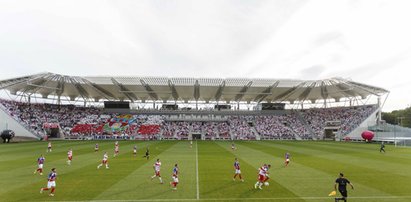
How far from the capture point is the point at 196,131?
71.7 meters

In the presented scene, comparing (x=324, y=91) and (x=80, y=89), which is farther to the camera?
(x=324, y=91)

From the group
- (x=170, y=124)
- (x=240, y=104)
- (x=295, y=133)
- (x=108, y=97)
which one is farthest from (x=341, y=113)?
(x=108, y=97)

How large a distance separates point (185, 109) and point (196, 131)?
1173 cm

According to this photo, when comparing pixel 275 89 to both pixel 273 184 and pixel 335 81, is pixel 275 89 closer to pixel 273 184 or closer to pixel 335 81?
pixel 335 81

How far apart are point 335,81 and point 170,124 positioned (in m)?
40.9

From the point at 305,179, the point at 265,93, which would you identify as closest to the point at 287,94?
the point at 265,93

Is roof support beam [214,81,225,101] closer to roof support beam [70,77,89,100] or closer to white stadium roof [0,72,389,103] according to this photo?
white stadium roof [0,72,389,103]

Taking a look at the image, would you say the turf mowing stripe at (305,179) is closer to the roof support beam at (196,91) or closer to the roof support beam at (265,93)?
the roof support beam at (265,93)

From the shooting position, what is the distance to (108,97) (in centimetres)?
7881

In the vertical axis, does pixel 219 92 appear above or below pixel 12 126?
above

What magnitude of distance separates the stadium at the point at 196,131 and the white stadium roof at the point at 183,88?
0.77 feet

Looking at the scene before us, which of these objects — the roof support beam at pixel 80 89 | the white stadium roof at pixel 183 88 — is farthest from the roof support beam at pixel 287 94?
the roof support beam at pixel 80 89

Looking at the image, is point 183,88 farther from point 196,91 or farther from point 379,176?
point 379,176

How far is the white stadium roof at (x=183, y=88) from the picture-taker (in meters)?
59.8
